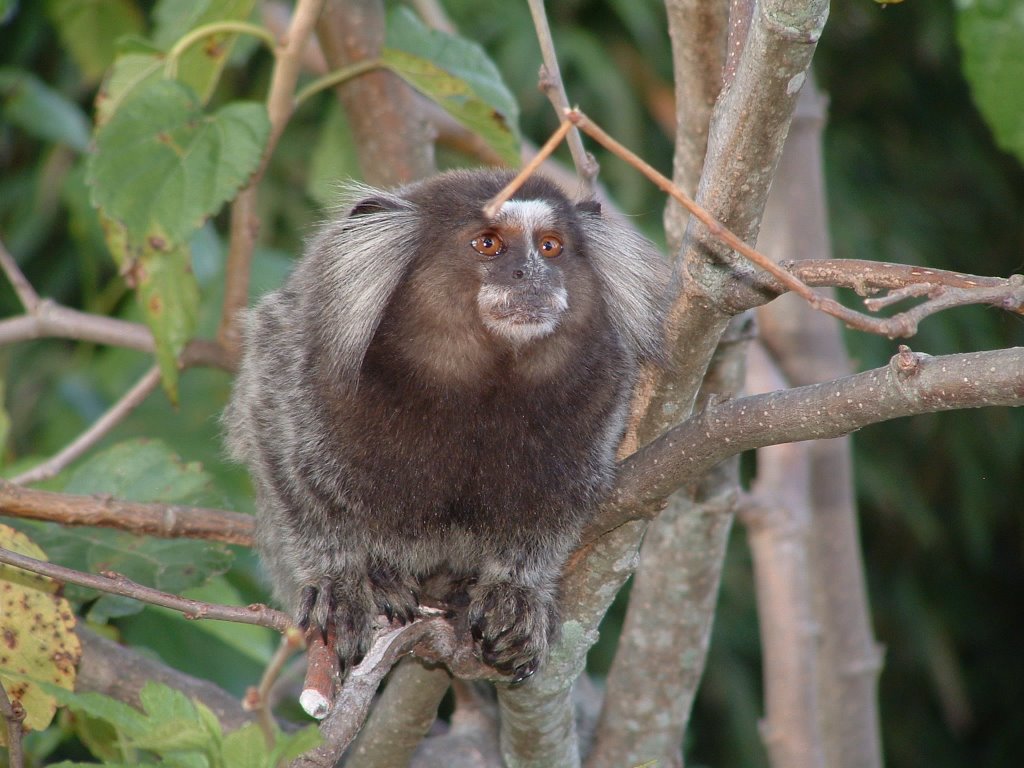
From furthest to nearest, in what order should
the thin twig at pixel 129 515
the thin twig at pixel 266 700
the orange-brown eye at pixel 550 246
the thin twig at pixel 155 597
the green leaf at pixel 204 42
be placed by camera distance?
the green leaf at pixel 204 42 → the thin twig at pixel 129 515 → the orange-brown eye at pixel 550 246 → the thin twig at pixel 266 700 → the thin twig at pixel 155 597

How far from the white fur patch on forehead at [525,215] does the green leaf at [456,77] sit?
452 millimetres

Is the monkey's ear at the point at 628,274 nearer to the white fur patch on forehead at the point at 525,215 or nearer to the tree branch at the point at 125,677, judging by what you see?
the white fur patch on forehead at the point at 525,215

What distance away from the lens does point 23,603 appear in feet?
6.01

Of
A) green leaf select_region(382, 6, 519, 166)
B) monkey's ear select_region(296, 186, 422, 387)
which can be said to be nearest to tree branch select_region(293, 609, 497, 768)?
monkey's ear select_region(296, 186, 422, 387)

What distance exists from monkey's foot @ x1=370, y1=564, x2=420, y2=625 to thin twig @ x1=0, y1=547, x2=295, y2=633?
461 millimetres

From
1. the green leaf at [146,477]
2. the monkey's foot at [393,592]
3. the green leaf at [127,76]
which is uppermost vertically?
the green leaf at [127,76]

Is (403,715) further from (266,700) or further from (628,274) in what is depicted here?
(628,274)

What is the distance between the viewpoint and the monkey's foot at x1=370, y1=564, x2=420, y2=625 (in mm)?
1906

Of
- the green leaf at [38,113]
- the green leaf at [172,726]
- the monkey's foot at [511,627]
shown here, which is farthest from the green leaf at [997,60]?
the green leaf at [38,113]

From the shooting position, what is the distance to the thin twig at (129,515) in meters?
2.01

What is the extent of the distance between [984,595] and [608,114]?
2.61m

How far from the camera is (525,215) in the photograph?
186 centimetres

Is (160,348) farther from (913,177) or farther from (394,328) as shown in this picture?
(913,177)

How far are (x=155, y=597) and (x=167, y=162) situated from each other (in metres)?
0.99
